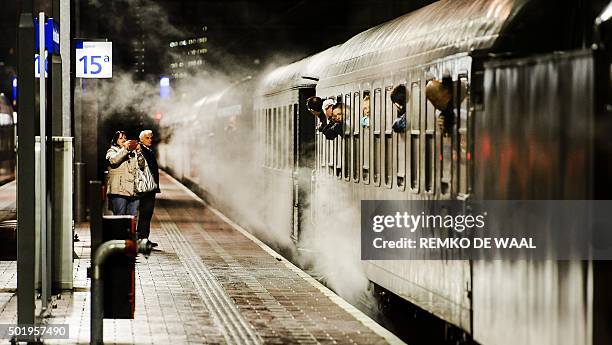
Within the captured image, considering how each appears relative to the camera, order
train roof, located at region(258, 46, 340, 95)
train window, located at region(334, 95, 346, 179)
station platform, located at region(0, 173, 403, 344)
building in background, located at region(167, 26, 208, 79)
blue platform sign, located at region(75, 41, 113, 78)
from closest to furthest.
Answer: station platform, located at region(0, 173, 403, 344), train window, located at region(334, 95, 346, 179), train roof, located at region(258, 46, 340, 95), blue platform sign, located at region(75, 41, 113, 78), building in background, located at region(167, 26, 208, 79)

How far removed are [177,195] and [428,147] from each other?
2671 cm

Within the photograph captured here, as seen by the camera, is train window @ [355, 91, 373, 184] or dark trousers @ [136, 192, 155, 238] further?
dark trousers @ [136, 192, 155, 238]

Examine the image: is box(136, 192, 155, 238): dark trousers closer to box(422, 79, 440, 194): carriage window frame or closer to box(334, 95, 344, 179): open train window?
box(334, 95, 344, 179): open train window

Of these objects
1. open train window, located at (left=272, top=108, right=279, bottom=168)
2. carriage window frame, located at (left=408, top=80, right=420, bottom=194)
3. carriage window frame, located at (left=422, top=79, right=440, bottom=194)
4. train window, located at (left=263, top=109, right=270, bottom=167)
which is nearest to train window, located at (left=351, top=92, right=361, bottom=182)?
carriage window frame, located at (left=408, top=80, right=420, bottom=194)

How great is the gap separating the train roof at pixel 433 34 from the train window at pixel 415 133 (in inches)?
11.0

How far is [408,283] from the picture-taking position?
11.0 metres

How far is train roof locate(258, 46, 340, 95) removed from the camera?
16562mm

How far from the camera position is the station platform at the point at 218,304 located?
10.2 m

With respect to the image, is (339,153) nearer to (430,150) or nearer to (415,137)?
(415,137)

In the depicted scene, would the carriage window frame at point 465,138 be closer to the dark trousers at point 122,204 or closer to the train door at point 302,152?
the train door at point 302,152

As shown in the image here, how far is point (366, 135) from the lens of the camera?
13125 millimetres

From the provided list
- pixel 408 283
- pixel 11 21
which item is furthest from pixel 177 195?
pixel 408 283

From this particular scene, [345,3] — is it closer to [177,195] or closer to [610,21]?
[177,195]

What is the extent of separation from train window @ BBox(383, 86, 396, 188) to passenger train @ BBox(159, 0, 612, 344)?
0.8 inches
